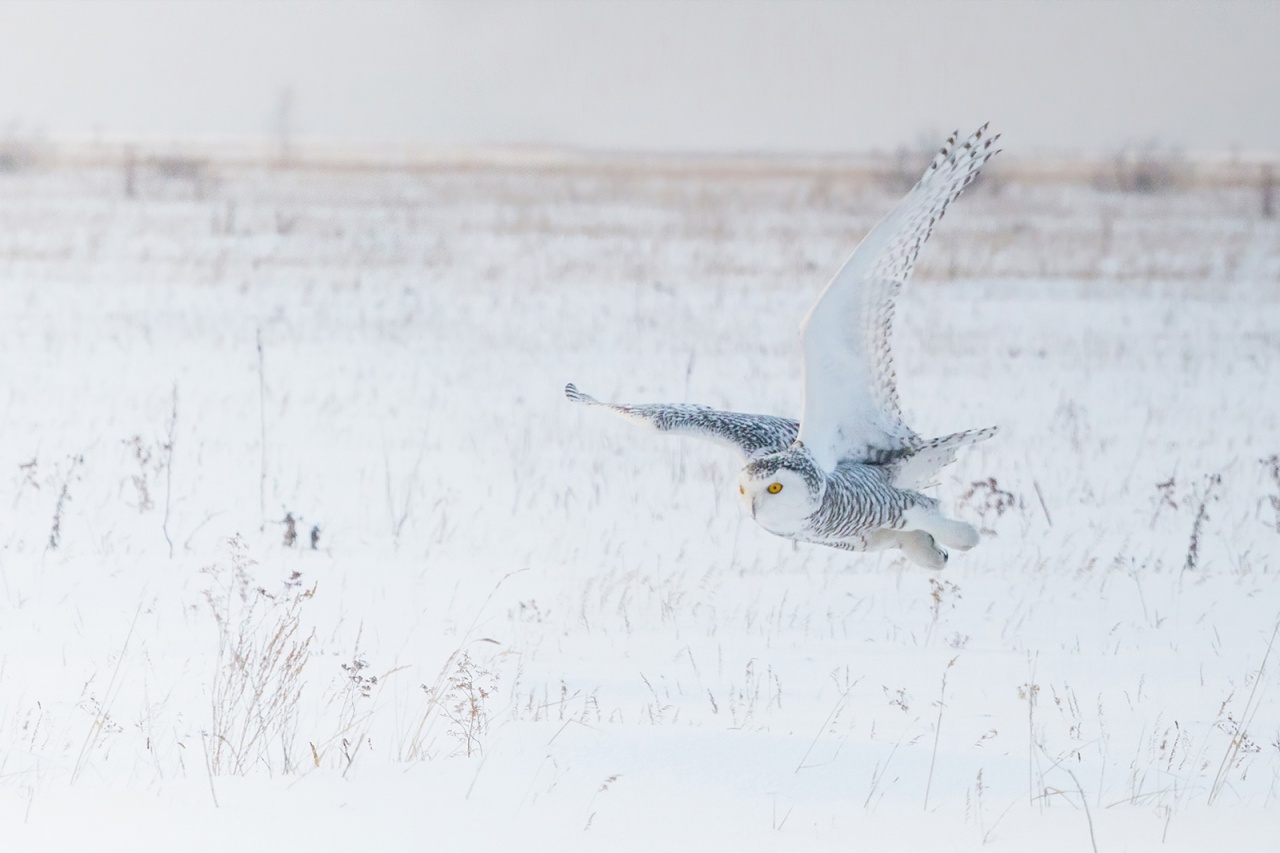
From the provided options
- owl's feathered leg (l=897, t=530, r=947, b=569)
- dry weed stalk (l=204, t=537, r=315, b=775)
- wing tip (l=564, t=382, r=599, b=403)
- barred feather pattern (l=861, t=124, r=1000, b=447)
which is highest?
barred feather pattern (l=861, t=124, r=1000, b=447)

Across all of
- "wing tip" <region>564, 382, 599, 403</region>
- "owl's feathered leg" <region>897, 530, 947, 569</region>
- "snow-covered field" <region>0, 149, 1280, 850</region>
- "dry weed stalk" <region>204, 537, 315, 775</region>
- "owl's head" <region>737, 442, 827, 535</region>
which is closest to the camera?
"snow-covered field" <region>0, 149, 1280, 850</region>

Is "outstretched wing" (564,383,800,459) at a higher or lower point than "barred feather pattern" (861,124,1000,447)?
lower

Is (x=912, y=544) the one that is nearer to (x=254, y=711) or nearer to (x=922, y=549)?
(x=922, y=549)

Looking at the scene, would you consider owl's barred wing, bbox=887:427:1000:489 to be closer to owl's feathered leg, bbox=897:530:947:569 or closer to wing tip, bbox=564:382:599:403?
owl's feathered leg, bbox=897:530:947:569

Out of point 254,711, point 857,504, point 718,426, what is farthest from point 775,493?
point 254,711

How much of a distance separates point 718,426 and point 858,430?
1.53ft

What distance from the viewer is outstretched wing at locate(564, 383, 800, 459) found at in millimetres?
5168

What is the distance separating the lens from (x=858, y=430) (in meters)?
5.20

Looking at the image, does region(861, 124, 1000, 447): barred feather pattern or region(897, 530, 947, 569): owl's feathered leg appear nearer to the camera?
region(861, 124, 1000, 447): barred feather pattern

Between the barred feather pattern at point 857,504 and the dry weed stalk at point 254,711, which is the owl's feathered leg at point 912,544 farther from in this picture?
the dry weed stalk at point 254,711

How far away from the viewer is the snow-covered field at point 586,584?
376cm

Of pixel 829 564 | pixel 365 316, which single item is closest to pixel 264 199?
pixel 365 316

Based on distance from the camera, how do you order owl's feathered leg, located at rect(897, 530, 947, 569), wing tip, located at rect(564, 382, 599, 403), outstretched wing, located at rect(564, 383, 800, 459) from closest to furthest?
outstretched wing, located at rect(564, 383, 800, 459) < owl's feathered leg, located at rect(897, 530, 947, 569) < wing tip, located at rect(564, 382, 599, 403)

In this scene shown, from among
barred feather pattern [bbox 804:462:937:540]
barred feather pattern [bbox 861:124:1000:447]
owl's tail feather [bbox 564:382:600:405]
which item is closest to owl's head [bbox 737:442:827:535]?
barred feather pattern [bbox 804:462:937:540]
